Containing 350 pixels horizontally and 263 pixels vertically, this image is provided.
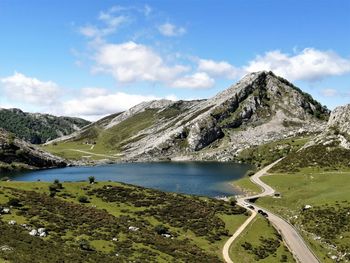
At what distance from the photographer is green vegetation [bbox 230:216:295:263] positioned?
75625 mm

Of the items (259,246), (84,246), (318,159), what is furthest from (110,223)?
(318,159)

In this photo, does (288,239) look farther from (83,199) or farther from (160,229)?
(83,199)

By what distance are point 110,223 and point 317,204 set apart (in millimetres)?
62357

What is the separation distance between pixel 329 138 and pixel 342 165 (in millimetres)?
27471

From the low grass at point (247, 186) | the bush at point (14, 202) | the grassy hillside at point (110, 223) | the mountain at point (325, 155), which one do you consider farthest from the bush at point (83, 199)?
the mountain at point (325, 155)

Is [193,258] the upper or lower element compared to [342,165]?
lower

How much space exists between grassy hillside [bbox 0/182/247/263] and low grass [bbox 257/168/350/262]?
16.8 m

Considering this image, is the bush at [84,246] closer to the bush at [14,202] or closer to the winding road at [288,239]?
the bush at [14,202]

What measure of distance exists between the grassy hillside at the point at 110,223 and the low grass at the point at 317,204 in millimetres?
16793

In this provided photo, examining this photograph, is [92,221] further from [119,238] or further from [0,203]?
[0,203]

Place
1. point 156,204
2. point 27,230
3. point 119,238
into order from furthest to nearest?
1. point 156,204
2. point 119,238
3. point 27,230

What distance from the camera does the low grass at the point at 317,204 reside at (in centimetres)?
9038

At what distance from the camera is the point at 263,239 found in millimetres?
84750

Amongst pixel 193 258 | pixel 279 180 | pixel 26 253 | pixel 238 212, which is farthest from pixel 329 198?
pixel 26 253
